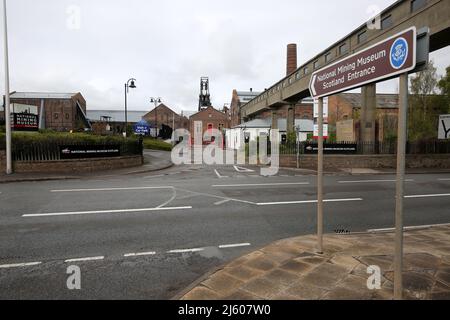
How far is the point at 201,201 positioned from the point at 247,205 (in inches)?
59.5

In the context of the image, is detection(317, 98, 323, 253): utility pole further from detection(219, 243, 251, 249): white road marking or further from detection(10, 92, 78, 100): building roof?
detection(10, 92, 78, 100): building roof

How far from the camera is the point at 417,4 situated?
53.5ft

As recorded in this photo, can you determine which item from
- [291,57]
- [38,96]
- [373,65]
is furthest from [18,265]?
[38,96]

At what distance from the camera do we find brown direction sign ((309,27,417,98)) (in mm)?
2855

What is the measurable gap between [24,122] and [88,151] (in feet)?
22.5

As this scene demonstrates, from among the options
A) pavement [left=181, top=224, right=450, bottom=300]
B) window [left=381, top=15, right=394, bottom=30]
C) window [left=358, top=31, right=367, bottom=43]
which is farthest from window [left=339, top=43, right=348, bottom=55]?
pavement [left=181, top=224, right=450, bottom=300]

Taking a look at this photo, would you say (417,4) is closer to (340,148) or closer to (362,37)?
(362,37)

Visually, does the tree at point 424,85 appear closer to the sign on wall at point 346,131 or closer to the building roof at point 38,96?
the sign on wall at point 346,131

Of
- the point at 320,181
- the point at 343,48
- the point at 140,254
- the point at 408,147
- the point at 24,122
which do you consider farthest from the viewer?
the point at 343,48

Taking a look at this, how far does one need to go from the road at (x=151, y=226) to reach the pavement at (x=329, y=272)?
572 millimetres

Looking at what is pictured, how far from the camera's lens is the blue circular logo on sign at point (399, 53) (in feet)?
9.47

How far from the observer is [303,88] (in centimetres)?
3008

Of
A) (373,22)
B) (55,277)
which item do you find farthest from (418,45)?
(373,22)
